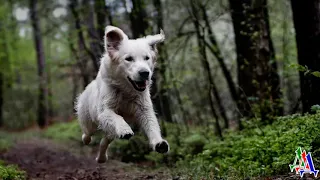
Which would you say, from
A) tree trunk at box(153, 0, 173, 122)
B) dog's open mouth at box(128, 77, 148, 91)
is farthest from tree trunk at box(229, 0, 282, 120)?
dog's open mouth at box(128, 77, 148, 91)

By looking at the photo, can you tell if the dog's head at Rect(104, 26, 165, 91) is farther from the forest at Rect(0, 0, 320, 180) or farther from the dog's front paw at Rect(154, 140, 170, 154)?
the forest at Rect(0, 0, 320, 180)

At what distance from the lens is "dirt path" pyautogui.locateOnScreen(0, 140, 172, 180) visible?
798 cm

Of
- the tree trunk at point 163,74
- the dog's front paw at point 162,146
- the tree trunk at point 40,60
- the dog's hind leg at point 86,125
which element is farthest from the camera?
the tree trunk at point 40,60

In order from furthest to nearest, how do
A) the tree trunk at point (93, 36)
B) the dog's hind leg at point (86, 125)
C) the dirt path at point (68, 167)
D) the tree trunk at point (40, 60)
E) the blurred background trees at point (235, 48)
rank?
the tree trunk at point (40, 60) < the tree trunk at point (93, 36) < the dirt path at point (68, 167) < the blurred background trees at point (235, 48) < the dog's hind leg at point (86, 125)

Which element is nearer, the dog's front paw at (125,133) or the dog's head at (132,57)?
the dog's front paw at (125,133)

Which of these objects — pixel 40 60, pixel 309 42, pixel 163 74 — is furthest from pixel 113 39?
pixel 40 60

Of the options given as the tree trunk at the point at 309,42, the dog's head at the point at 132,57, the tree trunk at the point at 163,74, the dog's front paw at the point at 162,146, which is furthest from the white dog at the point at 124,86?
the tree trunk at the point at 163,74

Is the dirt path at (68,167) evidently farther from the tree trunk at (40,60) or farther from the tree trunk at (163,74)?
the tree trunk at (40,60)

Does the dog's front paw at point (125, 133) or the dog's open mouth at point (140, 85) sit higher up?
the dog's open mouth at point (140, 85)

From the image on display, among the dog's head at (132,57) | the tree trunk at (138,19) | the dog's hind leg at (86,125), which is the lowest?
the dog's hind leg at (86,125)

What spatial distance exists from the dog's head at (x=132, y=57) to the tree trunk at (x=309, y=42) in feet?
9.71

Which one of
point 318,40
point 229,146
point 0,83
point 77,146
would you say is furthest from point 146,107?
point 0,83

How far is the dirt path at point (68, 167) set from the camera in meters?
7.98

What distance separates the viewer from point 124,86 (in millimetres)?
6215
